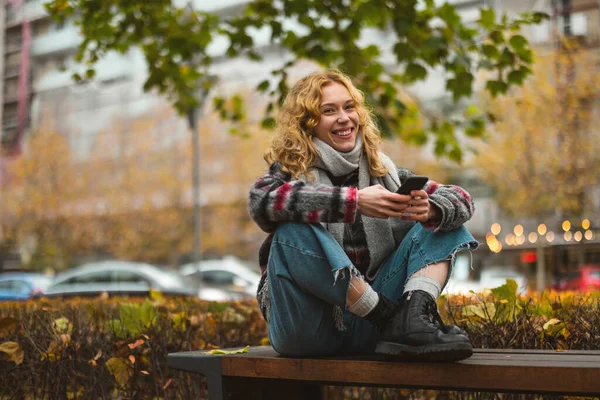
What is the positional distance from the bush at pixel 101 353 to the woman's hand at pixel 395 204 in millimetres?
1495

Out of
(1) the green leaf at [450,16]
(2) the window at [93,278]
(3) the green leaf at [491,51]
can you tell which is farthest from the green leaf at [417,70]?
(2) the window at [93,278]

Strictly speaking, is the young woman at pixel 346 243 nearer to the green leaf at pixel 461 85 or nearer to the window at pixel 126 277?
the green leaf at pixel 461 85

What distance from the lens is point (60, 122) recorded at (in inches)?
1687

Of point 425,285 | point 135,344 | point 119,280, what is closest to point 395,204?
point 425,285

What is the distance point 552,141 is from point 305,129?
2306 centimetres

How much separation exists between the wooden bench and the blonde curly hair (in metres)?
0.69

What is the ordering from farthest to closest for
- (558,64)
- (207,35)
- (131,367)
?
(558,64)
(207,35)
(131,367)

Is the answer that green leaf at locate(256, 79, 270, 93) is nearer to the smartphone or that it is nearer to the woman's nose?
the woman's nose

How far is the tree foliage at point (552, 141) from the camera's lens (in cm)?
2288

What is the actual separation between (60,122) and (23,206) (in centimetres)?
981

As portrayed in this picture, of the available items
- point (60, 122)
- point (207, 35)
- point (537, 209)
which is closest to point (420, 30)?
point (207, 35)

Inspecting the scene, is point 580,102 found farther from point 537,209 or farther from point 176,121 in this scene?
point 176,121

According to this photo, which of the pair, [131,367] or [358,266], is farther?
[131,367]

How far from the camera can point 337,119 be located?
9.52 feet
